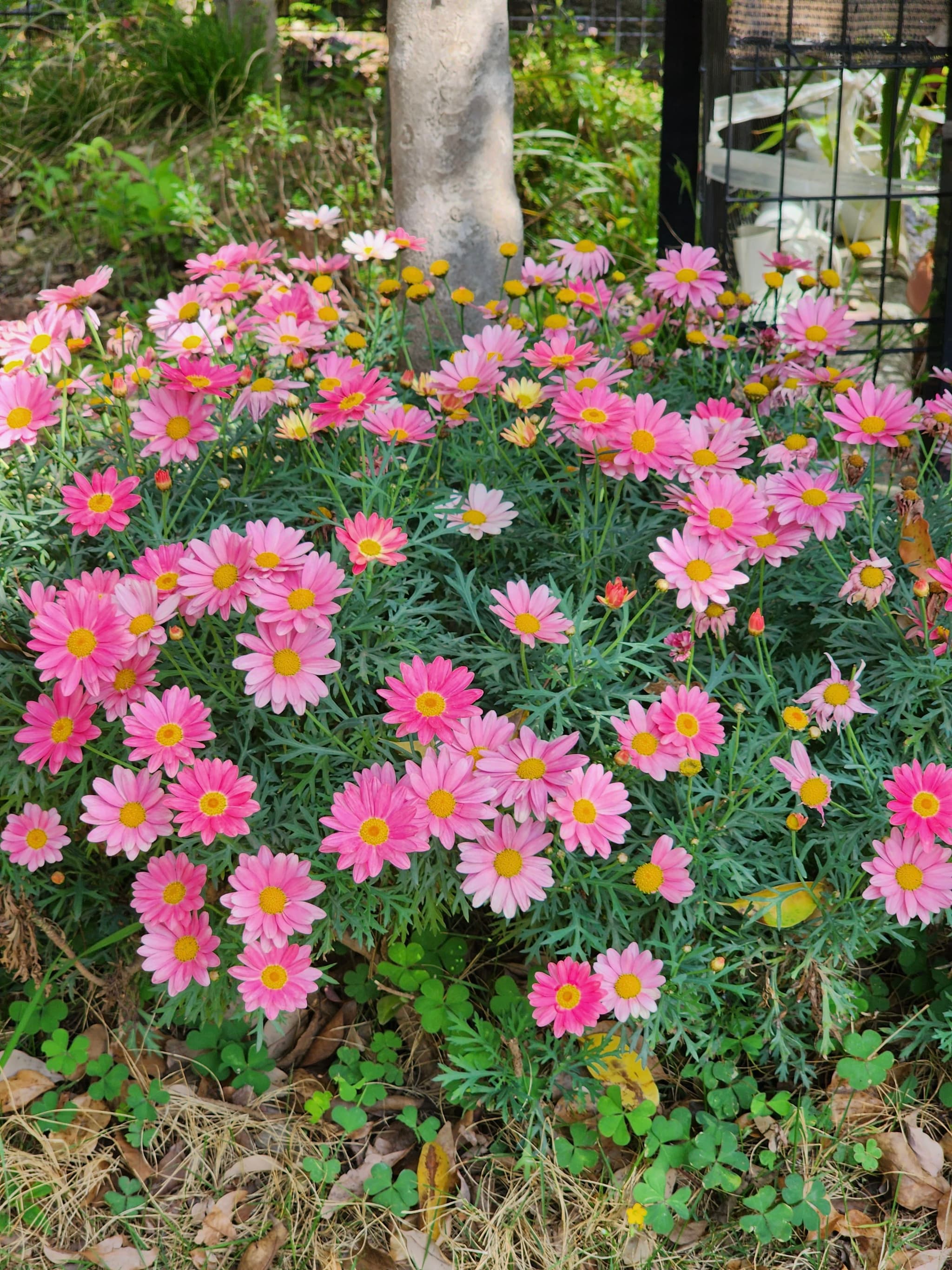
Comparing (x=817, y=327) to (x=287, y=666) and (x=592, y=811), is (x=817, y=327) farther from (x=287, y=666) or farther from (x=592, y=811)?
(x=287, y=666)

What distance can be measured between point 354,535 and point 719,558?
481 millimetres

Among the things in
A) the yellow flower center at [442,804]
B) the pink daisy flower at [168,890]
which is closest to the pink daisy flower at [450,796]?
the yellow flower center at [442,804]

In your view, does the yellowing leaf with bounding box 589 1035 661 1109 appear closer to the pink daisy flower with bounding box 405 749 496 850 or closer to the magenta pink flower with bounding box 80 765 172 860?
the pink daisy flower with bounding box 405 749 496 850

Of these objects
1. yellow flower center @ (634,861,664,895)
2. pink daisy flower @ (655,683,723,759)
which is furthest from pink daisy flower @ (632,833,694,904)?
pink daisy flower @ (655,683,723,759)

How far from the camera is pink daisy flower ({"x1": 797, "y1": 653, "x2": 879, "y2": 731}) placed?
1436 mm

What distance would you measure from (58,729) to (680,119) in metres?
2.57

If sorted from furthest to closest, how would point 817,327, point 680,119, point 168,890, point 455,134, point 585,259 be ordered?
point 680,119 < point 455,134 < point 585,259 < point 817,327 < point 168,890

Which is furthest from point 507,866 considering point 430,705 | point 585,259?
point 585,259

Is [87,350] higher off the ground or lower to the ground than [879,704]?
lower

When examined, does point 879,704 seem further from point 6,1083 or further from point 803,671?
point 6,1083

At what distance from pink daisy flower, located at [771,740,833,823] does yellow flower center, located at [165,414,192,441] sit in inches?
36.9

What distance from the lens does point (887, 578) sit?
1.51 m

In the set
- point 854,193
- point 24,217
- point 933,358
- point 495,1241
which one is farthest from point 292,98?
point 495,1241

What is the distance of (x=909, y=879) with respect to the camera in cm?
143
